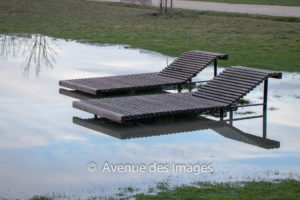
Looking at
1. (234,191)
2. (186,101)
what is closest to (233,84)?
(186,101)

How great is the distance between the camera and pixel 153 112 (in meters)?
12.8

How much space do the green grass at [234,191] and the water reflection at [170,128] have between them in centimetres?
231

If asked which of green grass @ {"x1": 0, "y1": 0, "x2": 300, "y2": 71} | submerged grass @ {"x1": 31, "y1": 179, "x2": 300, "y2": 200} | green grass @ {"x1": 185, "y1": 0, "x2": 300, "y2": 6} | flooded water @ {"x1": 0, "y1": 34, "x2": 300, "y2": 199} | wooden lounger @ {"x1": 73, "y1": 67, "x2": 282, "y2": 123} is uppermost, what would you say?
green grass @ {"x1": 185, "y1": 0, "x2": 300, "y2": 6}

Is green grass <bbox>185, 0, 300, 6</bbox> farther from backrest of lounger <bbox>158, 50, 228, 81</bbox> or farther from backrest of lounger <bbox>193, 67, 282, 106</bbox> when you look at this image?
backrest of lounger <bbox>193, 67, 282, 106</bbox>

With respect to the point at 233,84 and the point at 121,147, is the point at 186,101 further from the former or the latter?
the point at 121,147

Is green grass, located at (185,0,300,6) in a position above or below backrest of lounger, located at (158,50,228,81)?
above

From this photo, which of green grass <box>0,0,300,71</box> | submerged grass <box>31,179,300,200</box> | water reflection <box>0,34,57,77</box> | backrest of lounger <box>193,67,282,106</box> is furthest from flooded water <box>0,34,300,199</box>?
green grass <box>0,0,300,71</box>

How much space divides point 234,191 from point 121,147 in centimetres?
280

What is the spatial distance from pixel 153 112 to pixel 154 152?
1.77m

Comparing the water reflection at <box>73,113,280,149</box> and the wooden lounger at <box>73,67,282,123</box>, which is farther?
the wooden lounger at <box>73,67,282,123</box>

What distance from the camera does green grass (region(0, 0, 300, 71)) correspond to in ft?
73.7

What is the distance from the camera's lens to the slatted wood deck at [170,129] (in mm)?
12070

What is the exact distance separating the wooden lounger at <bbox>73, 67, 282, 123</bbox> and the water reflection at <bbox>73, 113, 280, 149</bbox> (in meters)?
0.21

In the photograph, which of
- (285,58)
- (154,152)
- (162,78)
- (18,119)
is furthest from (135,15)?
(154,152)
